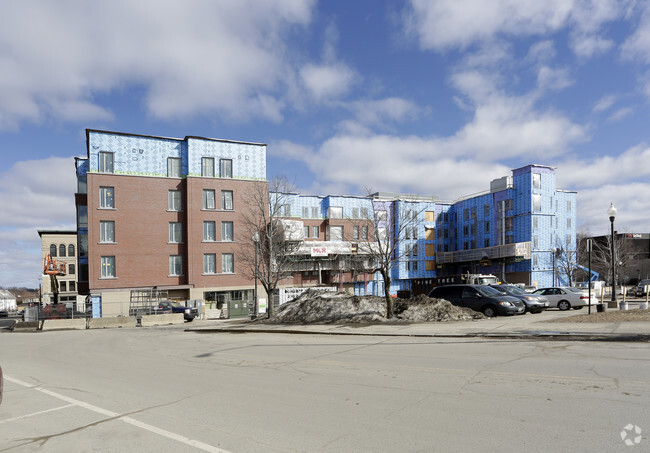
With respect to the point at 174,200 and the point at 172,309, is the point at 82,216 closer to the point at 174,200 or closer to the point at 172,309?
the point at 174,200

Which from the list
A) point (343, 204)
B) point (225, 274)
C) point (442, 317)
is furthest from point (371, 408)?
point (343, 204)

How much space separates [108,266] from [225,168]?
14.6 meters

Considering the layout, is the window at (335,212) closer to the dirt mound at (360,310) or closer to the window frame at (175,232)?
the window frame at (175,232)

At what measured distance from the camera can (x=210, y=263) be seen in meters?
46.2

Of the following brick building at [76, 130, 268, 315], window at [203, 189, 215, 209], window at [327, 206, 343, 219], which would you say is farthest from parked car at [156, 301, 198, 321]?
window at [327, 206, 343, 219]

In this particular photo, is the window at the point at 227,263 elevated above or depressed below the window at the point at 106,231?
below

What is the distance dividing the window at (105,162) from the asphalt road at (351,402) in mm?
33718

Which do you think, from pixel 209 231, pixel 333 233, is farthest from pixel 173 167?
pixel 333 233

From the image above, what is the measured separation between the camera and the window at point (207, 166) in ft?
153

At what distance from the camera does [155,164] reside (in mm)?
45438

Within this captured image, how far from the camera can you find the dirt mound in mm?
21078

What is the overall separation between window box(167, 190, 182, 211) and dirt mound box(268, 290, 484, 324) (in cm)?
2320

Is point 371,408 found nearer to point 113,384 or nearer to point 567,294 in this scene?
point 113,384

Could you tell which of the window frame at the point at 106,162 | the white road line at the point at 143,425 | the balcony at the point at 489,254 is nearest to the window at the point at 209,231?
the window frame at the point at 106,162
